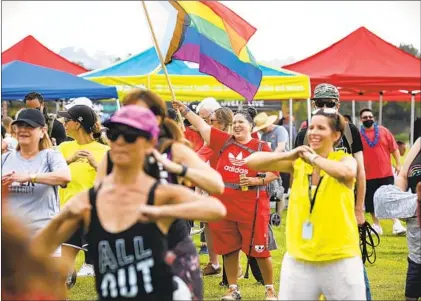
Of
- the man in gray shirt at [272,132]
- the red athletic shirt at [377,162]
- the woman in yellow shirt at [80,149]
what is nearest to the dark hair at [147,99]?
the woman in yellow shirt at [80,149]

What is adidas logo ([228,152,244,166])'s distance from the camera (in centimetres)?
995

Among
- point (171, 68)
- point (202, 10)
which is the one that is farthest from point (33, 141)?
point (171, 68)

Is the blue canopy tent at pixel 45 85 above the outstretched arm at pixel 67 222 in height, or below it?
above

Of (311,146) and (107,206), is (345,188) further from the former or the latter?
(107,206)

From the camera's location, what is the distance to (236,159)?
32.7 ft

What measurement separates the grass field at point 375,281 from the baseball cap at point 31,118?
253 centimetres

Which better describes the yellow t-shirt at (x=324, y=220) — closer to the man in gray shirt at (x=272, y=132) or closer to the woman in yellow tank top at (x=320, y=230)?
the woman in yellow tank top at (x=320, y=230)

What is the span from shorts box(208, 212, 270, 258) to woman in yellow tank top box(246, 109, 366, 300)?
310cm

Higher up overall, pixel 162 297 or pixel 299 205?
pixel 299 205

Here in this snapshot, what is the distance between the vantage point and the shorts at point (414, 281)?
26.9 ft

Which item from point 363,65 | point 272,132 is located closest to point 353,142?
point 272,132

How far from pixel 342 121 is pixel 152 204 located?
260cm

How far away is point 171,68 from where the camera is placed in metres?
18.9

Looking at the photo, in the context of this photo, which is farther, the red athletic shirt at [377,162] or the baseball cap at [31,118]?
the red athletic shirt at [377,162]
